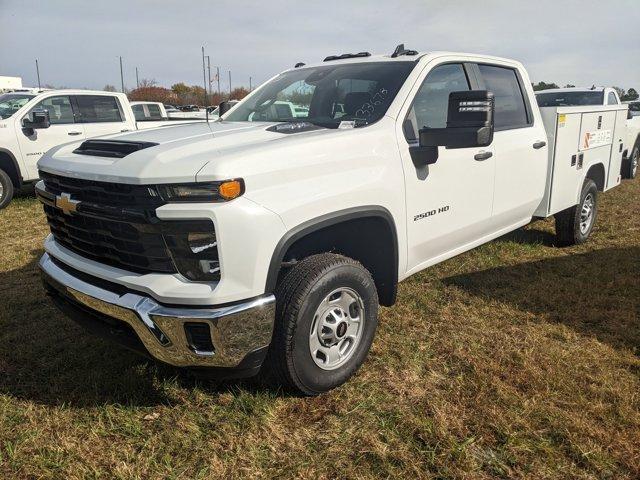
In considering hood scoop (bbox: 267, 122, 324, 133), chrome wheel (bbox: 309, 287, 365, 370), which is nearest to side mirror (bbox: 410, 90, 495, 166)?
hood scoop (bbox: 267, 122, 324, 133)

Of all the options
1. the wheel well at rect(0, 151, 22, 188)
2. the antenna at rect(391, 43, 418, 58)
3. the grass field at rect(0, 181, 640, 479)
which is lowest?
the grass field at rect(0, 181, 640, 479)

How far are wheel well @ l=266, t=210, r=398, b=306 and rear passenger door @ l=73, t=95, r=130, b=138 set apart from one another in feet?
23.5

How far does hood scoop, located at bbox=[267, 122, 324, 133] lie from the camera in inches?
118

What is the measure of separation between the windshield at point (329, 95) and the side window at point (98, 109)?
6323mm

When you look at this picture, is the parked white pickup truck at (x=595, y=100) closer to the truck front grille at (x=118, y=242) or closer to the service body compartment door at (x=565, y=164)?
the service body compartment door at (x=565, y=164)

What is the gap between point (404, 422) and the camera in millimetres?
2645

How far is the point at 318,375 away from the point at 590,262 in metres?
3.60

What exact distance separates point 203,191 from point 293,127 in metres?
1.04

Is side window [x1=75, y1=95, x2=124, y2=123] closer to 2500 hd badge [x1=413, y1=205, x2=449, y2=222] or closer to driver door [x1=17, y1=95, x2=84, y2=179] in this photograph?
driver door [x1=17, y1=95, x2=84, y2=179]

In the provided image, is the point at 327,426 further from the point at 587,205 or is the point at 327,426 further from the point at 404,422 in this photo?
the point at 587,205

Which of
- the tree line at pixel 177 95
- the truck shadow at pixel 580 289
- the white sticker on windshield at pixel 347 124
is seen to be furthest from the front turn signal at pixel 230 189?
the tree line at pixel 177 95

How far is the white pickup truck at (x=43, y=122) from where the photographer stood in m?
8.11

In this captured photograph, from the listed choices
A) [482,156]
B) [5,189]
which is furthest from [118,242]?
[5,189]

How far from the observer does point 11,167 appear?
8.23 meters
